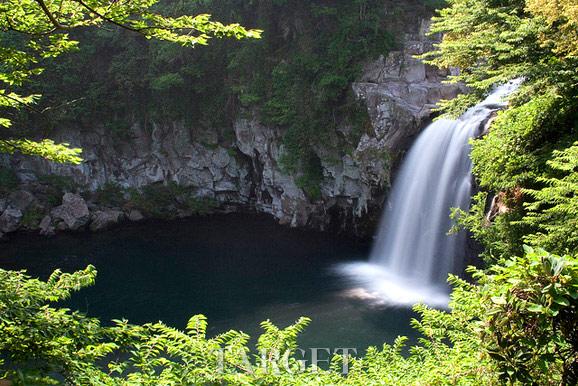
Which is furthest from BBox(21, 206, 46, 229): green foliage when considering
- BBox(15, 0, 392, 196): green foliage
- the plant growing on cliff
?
the plant growing on cliff

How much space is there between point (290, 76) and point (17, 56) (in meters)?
15.1

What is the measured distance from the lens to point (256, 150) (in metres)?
21.5

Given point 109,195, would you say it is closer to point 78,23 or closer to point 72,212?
point 72,212

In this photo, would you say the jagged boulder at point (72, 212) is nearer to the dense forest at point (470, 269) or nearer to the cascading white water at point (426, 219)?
the dense forest at point (470, 269)

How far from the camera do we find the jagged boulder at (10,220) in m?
20.4

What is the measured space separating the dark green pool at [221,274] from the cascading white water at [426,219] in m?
0.98

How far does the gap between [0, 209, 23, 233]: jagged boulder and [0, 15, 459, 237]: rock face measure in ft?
4.51

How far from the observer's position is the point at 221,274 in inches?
640

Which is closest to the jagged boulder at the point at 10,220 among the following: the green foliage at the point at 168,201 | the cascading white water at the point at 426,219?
the green foliage at the point at 168,201

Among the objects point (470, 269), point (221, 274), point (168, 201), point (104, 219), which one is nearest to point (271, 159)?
point (168, 201)

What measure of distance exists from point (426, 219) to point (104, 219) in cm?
1363

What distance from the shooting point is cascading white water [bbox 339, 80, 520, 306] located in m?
14.0

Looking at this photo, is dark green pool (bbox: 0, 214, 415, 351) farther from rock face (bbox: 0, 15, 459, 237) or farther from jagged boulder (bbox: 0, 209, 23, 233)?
rock face (bbox: 0, 15, 459, 237)

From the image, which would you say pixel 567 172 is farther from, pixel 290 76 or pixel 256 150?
pixel 256 150
